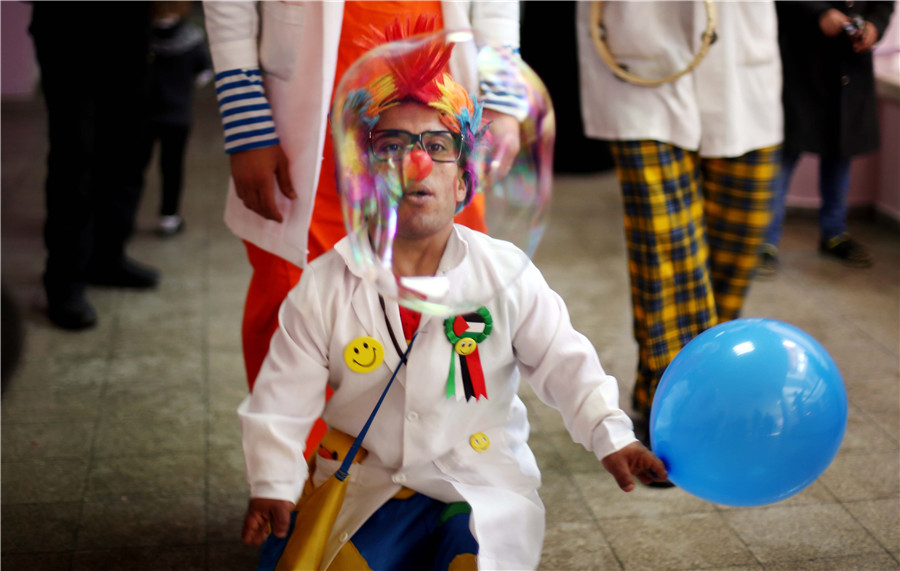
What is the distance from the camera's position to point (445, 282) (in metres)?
1.43

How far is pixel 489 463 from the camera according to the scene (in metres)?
1.57

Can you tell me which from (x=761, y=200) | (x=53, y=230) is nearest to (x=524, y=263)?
(x=761, y=200)

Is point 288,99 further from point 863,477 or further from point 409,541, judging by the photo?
point 863,477

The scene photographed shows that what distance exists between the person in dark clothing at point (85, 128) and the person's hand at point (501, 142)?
2057 millimetres

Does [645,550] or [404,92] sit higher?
[404,92]

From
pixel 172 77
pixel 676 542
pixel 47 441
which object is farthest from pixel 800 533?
pixel 172 77

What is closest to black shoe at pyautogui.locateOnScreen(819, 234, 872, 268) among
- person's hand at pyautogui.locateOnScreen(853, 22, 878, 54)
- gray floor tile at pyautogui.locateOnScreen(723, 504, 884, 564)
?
person's hand at pyautogui.locateOnScreen(853, 22, 878, 54)

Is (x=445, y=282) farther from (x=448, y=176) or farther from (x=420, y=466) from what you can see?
(x=420, y=466)

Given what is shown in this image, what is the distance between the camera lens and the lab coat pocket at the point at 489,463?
1.56 meters

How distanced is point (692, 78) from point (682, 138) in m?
0.15

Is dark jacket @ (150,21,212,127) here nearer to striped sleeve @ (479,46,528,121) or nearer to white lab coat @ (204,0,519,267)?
white lab coat @ (204,0,519,267)

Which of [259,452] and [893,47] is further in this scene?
[893,47]

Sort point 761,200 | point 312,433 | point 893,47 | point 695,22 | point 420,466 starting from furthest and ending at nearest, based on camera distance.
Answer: point 893,47
point 761,200
point 695,22
point 312,433
point 420,466

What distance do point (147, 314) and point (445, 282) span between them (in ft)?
7.34
